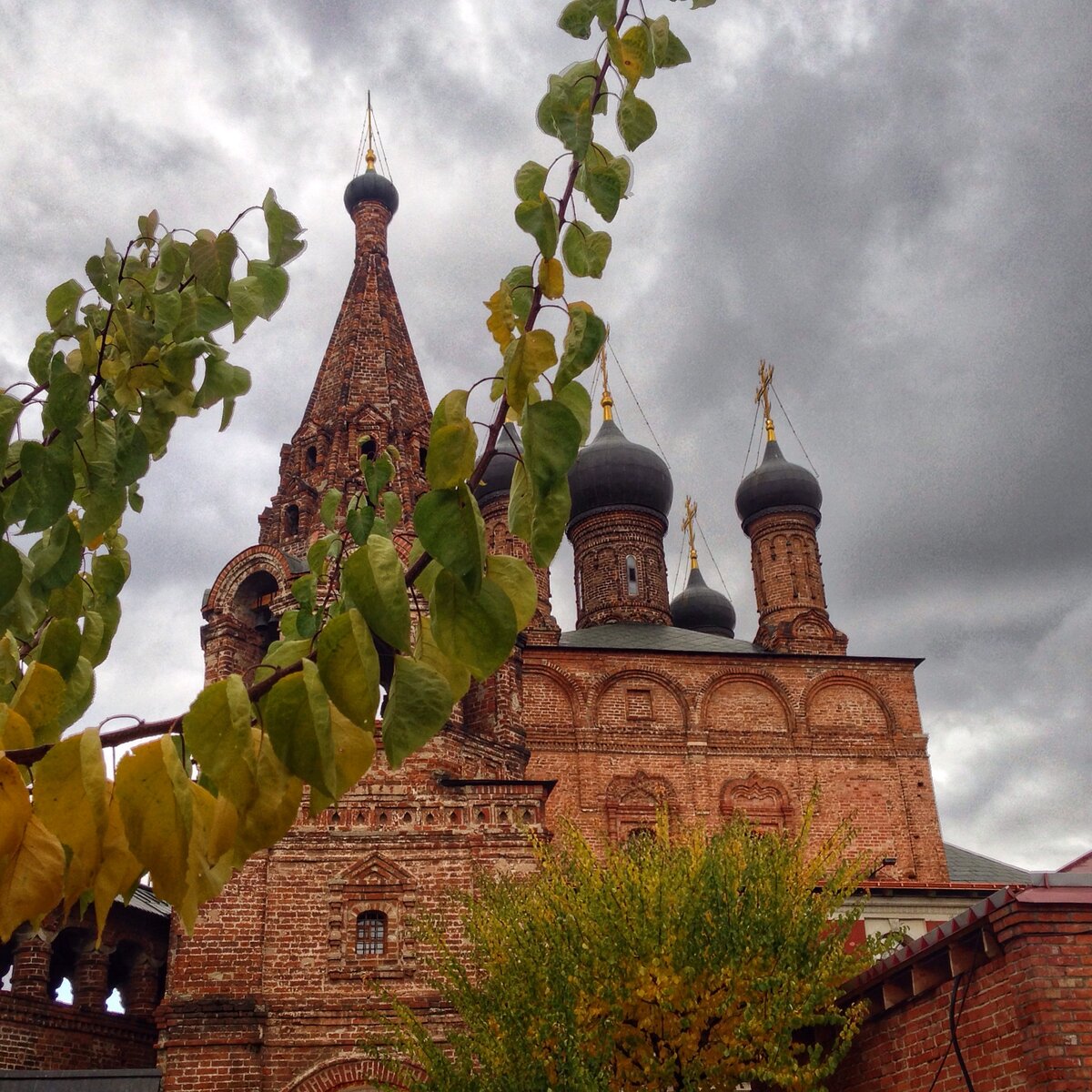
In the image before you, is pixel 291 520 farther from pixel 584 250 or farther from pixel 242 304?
pixel 584 250

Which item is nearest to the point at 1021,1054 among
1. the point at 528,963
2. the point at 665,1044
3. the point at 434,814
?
the point at 665,1044

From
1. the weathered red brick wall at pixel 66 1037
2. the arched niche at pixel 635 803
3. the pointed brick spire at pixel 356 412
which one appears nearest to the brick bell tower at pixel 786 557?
the arched niche at pixel 635 803

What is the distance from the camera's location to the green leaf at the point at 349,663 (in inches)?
59.8

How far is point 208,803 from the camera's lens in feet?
6.02

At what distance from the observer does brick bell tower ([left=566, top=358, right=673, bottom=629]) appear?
29922 mm

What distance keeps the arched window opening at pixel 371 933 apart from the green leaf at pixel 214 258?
13.5 m

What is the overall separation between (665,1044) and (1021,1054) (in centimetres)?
399

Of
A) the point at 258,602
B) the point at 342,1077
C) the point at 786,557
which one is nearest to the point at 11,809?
the point at 342,1077

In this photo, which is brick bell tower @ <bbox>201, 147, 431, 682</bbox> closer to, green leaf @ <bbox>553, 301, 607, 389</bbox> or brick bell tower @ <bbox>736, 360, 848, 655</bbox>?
brick bell tower @ <bbox>736, 360, 848, 655</bbox>

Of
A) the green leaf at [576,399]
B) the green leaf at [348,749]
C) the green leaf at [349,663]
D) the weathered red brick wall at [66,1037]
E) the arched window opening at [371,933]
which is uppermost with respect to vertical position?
the arched window opening at [371,933]

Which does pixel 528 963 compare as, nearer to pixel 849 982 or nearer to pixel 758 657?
pixel 849 982

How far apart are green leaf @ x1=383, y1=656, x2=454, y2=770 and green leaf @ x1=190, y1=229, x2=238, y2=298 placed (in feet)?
3.34

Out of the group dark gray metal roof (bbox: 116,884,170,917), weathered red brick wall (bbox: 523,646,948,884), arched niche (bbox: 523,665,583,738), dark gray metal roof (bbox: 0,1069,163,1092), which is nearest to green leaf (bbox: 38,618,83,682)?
dark gray metal roof (bbox: 0,1069,163,1092)

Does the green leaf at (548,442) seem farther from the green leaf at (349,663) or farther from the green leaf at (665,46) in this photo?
the green leaf at (665,46)
